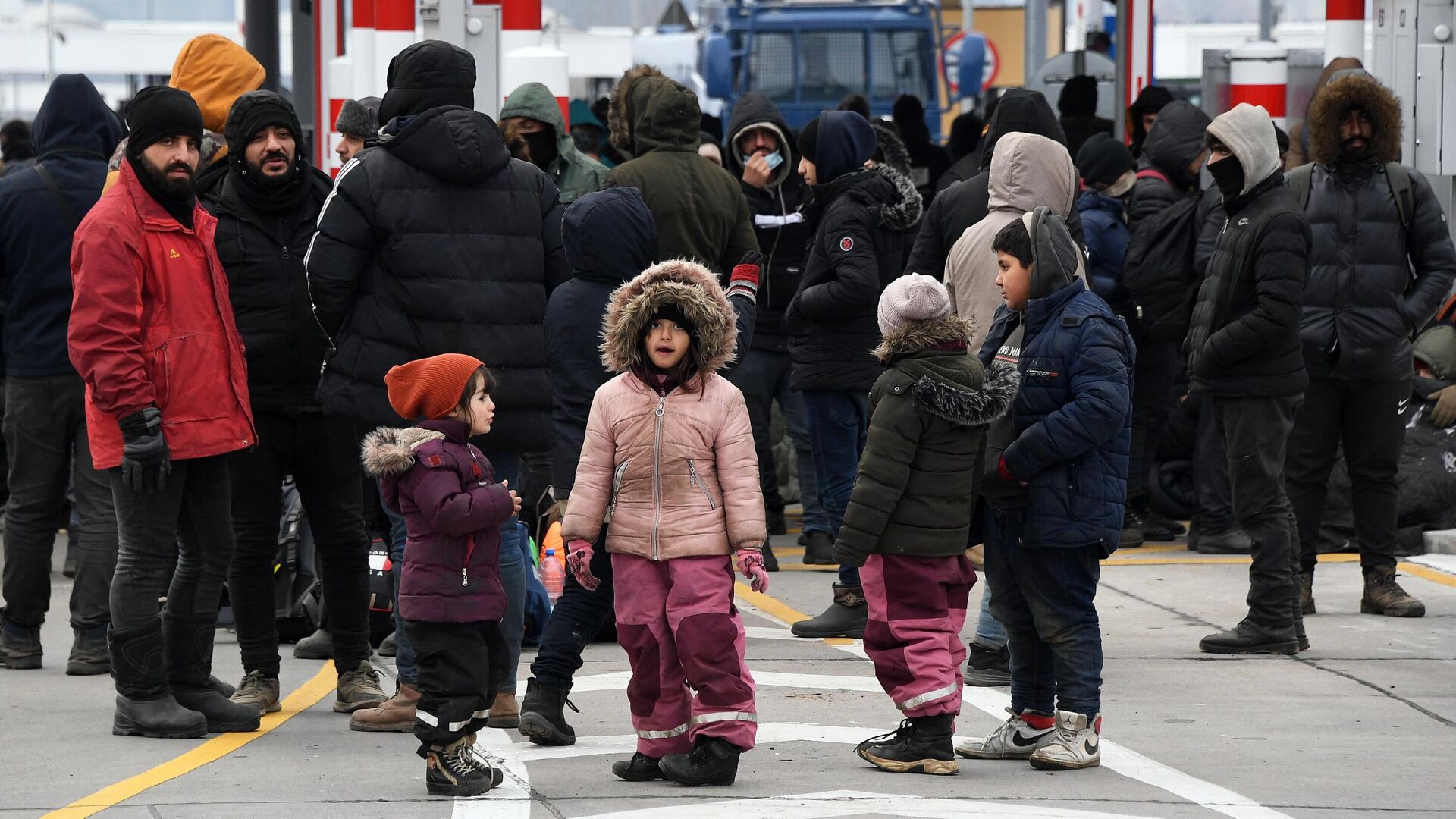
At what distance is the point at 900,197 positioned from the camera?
930 centimetres

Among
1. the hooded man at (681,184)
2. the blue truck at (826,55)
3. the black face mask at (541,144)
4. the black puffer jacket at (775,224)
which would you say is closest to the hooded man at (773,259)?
the black puffer jacket at (775,224)

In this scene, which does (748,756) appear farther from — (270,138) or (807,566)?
(807,566)

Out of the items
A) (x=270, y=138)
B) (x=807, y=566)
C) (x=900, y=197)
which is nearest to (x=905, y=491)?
(x=270, y=138)

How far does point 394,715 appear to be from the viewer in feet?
22.8

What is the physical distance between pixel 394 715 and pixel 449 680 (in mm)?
1070

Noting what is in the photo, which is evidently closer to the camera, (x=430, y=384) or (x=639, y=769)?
(x=430, y=384)

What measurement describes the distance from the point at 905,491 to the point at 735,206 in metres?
2.74

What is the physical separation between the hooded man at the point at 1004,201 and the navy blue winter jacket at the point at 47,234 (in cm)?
345

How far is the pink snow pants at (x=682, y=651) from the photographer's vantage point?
611 centimetres

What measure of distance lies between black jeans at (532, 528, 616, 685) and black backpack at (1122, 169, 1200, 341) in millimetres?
4637

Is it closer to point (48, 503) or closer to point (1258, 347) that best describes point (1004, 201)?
point (1258, 347)

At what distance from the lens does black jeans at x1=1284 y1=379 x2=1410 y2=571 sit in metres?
9.02

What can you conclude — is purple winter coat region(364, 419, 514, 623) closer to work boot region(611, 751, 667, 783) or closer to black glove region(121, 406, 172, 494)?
work boot region(611, 751, 667, 783)

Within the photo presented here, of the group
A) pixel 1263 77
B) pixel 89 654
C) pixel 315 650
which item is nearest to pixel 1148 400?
pixel 1263 77
